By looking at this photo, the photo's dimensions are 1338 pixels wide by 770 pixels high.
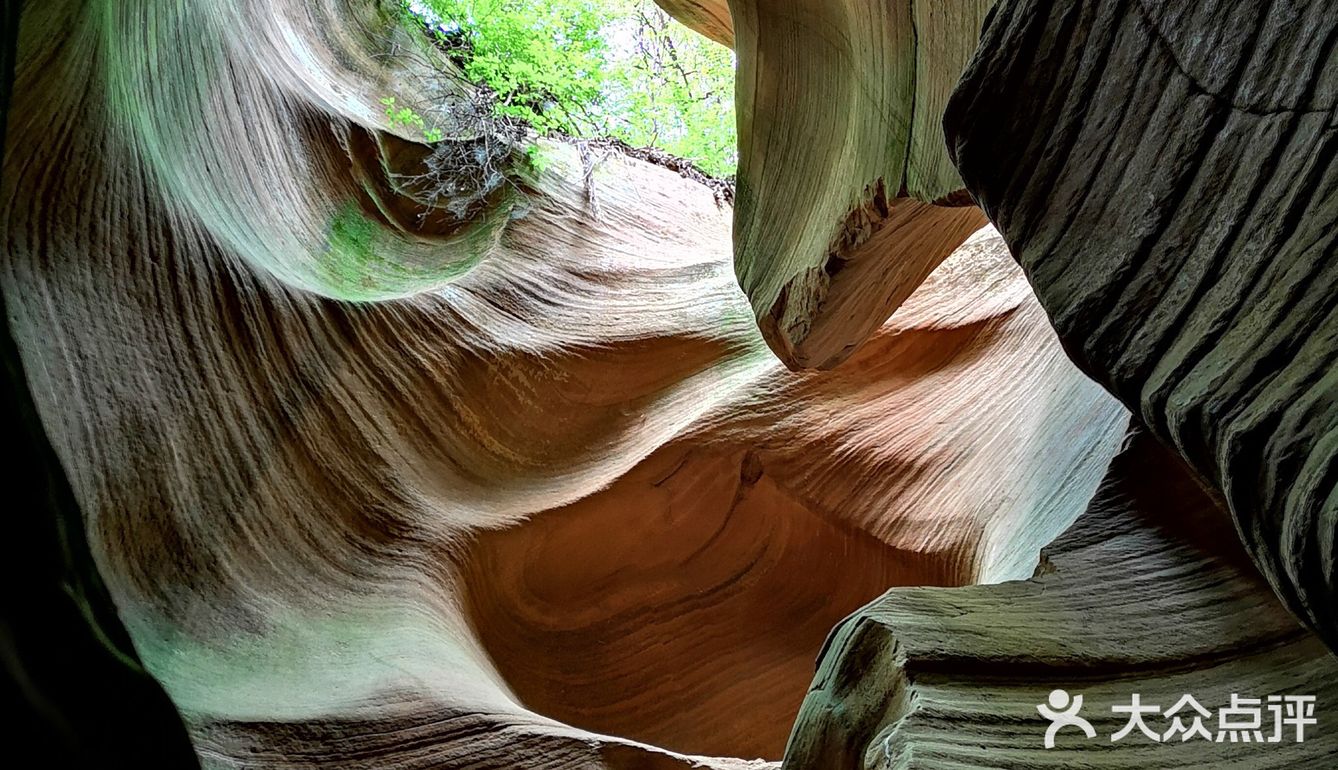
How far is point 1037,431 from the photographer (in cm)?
398

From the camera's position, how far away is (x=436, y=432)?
16.6ft

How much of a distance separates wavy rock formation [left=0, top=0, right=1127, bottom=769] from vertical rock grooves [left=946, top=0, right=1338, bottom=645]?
1.75m

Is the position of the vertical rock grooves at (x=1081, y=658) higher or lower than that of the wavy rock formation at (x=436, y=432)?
lower

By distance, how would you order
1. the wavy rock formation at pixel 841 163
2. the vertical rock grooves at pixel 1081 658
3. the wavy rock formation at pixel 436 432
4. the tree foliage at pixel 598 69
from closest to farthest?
the vertical rock grooves at pixel 1081 658
the wavy rock formation at pixel 841 163
the wavy rock formation at pixel 436 432
the tree foliage at pixel 598 69

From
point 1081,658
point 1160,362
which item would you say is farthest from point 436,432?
point 1160,362

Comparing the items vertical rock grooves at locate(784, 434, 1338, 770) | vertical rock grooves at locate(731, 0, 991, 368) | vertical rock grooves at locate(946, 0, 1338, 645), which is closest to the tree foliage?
vertical rock grooves at locate(731, 0, 991, 368)

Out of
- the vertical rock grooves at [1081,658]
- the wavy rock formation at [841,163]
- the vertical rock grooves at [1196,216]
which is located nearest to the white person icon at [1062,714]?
the vertical rock grooves at [1081,658]

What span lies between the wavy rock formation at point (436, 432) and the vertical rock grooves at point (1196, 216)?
69.0 inches

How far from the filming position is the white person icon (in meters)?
2.05

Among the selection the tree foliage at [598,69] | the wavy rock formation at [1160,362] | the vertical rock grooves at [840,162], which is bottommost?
the wavy rock formation at [1160,362]

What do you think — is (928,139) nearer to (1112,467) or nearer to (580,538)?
(1112,467)

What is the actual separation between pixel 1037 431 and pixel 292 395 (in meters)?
3.34

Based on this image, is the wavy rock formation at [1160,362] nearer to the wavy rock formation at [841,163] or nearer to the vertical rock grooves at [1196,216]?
the vertical rock grooves at [1196,216]

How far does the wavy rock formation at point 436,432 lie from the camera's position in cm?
363
